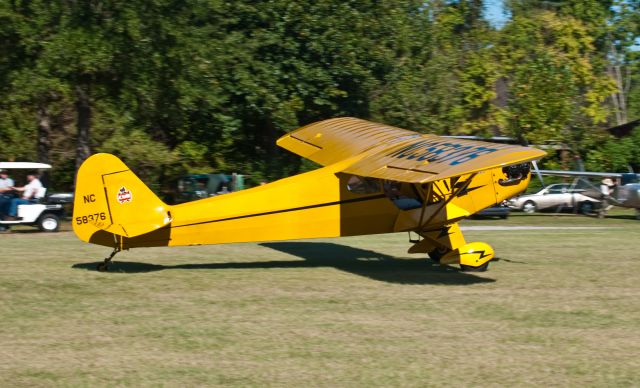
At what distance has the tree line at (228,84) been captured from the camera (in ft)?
68.6

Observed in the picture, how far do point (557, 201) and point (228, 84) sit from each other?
11900 millimetres

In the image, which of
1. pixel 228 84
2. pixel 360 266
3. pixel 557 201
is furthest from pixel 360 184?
pixel 557 201

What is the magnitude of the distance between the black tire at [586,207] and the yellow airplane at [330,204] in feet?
51.7

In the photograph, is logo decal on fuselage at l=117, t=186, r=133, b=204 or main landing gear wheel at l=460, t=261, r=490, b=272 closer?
logo decal on fuselage at l=117, t=186, r=133, b=204

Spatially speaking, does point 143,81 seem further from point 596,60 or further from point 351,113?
point 596,60

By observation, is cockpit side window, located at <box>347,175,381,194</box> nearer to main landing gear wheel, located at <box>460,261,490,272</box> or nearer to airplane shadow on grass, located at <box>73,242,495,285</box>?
airplane shadow on grass, located at <box>73,242,495,285</box>

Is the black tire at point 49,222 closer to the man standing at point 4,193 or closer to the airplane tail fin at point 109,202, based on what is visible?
the man standing at point 4,193

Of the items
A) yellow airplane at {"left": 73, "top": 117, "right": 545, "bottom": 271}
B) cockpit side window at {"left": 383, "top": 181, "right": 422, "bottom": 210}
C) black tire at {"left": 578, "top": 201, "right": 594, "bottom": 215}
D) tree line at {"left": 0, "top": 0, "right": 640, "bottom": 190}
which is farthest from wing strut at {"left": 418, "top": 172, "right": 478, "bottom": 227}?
black tire at {"left": 578, "top": 201, "right": 594, "bottom": 215}

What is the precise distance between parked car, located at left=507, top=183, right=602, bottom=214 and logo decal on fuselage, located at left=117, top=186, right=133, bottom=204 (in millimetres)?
18065

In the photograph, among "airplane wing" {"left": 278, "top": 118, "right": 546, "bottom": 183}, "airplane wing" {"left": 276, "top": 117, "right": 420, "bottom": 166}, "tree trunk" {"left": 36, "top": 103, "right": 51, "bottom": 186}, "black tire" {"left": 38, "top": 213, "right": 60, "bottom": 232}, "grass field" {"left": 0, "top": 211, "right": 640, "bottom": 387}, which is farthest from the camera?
"tree trunk" {"left": 36, "top": 103, "right": 51, "bottom": 186}

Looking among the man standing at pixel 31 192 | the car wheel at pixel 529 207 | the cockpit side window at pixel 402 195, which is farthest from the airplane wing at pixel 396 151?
the car wheel at pixel 529 207

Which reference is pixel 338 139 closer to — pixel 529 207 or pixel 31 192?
pixel 31 192

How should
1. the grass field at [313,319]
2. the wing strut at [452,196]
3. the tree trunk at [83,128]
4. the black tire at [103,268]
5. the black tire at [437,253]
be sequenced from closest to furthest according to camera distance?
1. the grass field at [313,319]
2. the wing strut at [452,196]
3. the black tire at [103,268]
4. the black tire at [437,253]
5. the tree trunk at [83,128]

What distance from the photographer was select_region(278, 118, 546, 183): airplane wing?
9969mm
